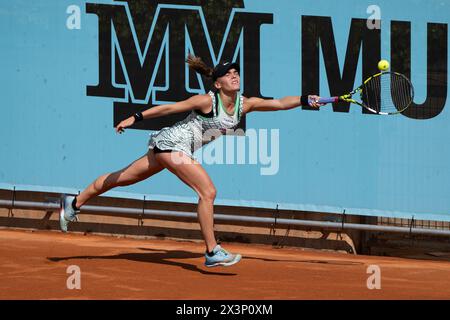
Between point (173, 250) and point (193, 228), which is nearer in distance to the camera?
point (173, 250)

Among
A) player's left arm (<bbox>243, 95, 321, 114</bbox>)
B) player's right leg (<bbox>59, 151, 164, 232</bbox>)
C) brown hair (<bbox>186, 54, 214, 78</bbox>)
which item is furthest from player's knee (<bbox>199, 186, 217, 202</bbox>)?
brown hair (<bbox>186, 54, 214, 78</bbox>)

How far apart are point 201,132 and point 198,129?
0.04 meters

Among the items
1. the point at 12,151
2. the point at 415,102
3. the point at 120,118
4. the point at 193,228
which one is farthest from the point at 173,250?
the point at 415,102

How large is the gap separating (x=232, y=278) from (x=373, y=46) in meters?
3.67

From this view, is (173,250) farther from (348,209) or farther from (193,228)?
(348,209)

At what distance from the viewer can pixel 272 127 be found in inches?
371

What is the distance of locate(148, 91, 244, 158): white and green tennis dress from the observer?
23.5 feet

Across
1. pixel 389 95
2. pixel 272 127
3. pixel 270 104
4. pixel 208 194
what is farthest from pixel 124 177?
pixel 389 95

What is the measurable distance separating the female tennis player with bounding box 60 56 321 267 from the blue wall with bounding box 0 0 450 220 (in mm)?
2119

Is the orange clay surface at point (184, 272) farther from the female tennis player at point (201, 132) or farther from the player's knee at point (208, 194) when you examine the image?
the player's knee at point (208, 194)

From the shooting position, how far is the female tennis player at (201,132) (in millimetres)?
→ 6902

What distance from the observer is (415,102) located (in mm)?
9266

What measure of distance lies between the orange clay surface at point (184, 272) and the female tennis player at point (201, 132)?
0.52m

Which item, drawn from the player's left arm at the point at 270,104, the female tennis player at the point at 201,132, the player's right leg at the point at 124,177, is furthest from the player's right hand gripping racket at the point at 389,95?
the player's right leg at the point at 124,177
